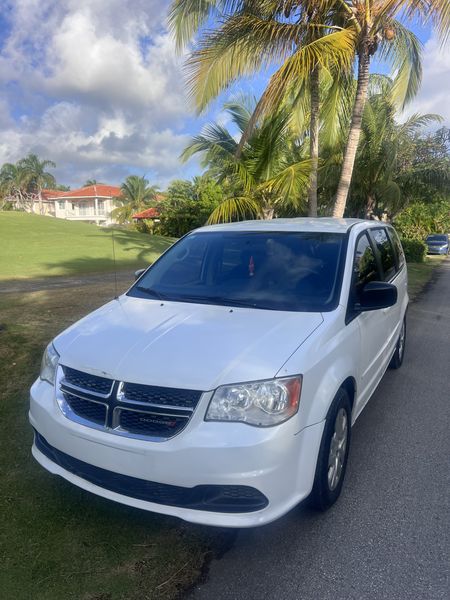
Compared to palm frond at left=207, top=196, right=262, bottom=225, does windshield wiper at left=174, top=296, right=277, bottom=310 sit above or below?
below

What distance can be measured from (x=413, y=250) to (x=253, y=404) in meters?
24.1

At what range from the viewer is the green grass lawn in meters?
15.6

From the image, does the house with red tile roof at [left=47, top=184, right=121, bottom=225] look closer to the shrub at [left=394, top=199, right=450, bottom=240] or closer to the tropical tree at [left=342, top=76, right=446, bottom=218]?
the shrub at [left=394, top=199, right=450, bottom=240]

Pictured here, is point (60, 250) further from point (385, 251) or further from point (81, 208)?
point (81, 208)

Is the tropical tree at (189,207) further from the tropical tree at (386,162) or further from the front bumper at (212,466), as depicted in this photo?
the front bumper at (212,466)

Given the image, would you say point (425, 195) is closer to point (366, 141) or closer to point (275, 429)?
point (366, 141)

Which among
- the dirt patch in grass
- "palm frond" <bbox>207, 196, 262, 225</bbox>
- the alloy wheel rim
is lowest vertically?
the dirt patch in grass

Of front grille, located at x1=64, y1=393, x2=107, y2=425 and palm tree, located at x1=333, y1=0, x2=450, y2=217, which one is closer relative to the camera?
front grille, located at x1=64, y1=393, x2=107, y2=425

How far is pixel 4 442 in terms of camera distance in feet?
12.7

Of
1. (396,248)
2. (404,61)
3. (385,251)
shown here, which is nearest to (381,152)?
(404,61)

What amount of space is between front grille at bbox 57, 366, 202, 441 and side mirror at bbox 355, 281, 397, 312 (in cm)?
160

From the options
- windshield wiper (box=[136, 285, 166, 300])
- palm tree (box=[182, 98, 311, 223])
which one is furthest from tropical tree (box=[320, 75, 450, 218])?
windshield wiper (box=[136, 285, 166, 300])

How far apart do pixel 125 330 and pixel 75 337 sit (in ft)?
1.12

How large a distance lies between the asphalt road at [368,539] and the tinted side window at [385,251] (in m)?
1.53
